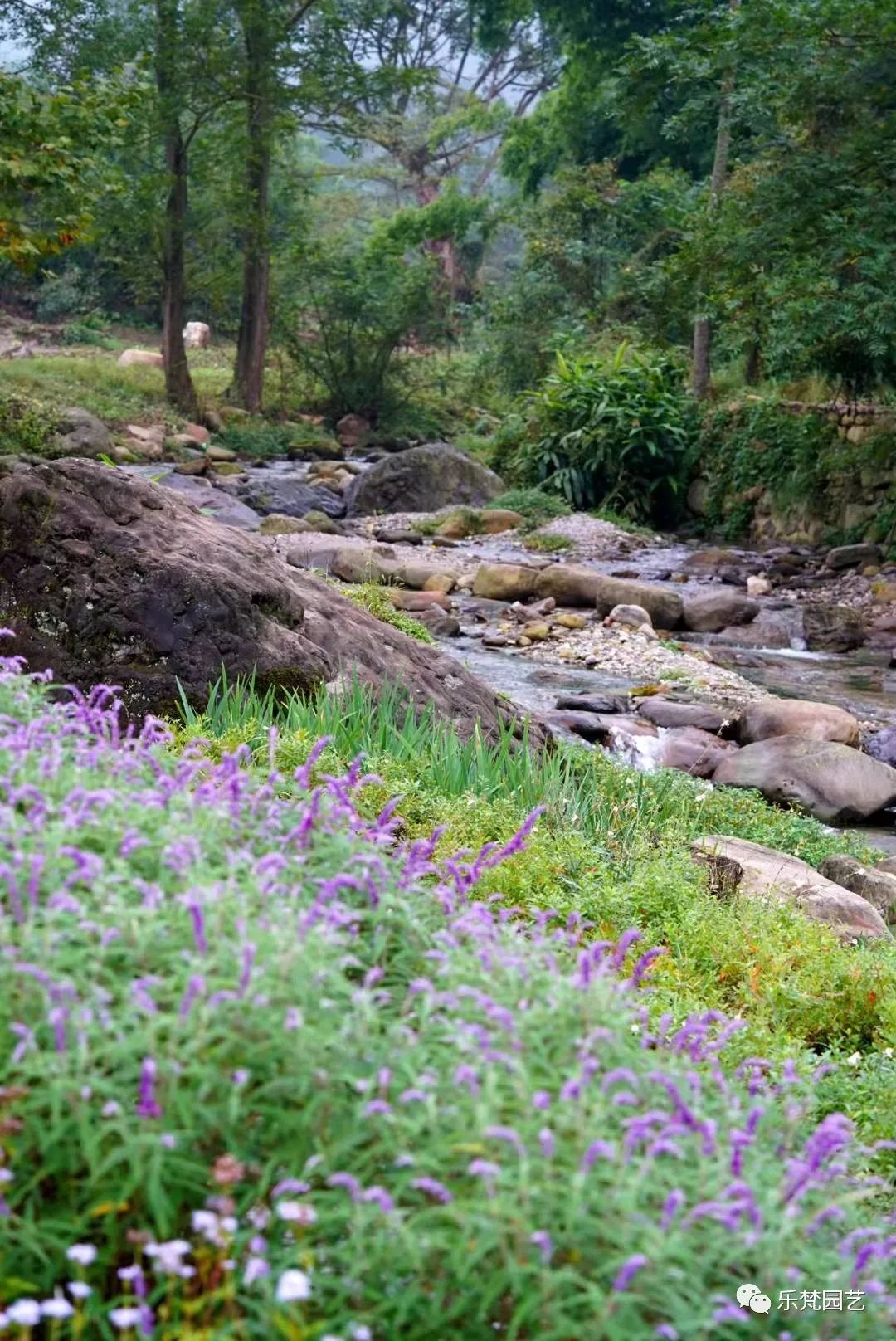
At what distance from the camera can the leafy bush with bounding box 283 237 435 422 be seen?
2900 cm

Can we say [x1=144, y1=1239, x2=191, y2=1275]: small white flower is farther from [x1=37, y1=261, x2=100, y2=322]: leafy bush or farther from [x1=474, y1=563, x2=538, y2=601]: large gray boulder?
[x1=37, y1=261, x2=100, y2=322]: leafy bush

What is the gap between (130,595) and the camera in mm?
5289

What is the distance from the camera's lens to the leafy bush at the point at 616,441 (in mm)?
22188

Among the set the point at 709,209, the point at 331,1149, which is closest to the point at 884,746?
the point at 331,1149

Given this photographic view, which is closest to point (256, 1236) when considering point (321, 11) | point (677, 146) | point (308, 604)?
point (308, 604)

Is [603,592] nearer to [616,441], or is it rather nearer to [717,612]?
[717,612]

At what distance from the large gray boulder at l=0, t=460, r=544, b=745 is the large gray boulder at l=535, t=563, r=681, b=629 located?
29.2ft

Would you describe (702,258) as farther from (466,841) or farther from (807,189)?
(466,841)

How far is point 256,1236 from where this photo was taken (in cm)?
148

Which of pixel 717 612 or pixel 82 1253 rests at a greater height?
pixel 82 1253

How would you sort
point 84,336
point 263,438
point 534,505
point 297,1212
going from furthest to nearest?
point 84,336 → point 263,438 → point 534,505 → point 297,1212

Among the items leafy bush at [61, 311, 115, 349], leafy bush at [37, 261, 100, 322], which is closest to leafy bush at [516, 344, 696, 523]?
leafy bush at [61, 311, 115, 349]

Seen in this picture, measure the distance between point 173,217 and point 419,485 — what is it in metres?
8.14

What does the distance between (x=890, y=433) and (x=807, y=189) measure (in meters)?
4.10
